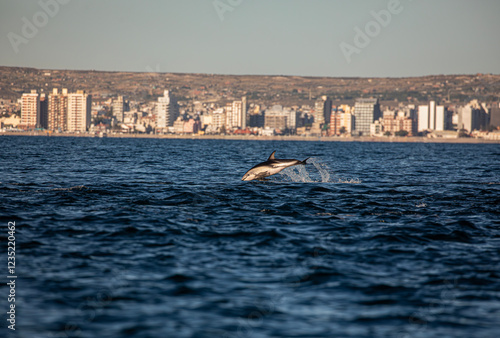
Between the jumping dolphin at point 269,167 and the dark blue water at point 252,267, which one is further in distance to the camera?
the jumping dolphin at point 269,167

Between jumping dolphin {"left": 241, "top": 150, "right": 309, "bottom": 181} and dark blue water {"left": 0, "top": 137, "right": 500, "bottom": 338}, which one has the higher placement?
jumping dolphin {"left": 241, "top": 150, "right": 309, "bottom": 181}

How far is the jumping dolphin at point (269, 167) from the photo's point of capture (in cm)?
3141

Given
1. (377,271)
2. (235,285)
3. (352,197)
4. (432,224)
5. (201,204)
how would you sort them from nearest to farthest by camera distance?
(235,285) < (377,271) < (432,224) < (201,204) < (352,197)

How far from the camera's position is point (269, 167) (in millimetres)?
32625

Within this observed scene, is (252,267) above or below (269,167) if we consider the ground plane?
below

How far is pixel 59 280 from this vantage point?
12906mm

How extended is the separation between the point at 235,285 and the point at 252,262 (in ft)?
6.57

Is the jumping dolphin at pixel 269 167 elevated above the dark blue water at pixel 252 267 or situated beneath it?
elevated above

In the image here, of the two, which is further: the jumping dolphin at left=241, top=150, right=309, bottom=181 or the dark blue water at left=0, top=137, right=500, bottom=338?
the jumping dolphin at left=241, top=150, right=309, bottom=181

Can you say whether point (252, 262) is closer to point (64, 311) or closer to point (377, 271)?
point (377, 271)

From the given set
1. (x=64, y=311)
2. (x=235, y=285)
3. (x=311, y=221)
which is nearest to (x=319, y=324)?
(x=235, y=285)

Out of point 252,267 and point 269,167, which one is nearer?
point 252,267

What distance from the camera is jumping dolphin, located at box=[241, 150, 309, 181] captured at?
31.4 meters

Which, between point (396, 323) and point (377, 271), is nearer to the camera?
point (396, 323)
